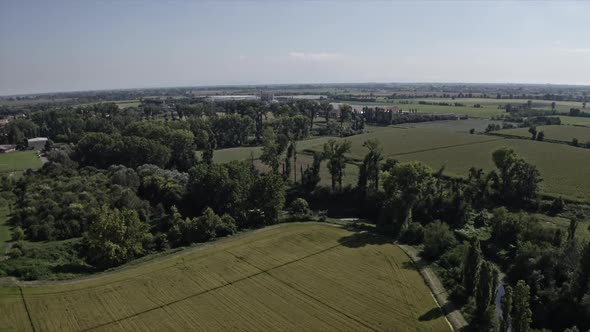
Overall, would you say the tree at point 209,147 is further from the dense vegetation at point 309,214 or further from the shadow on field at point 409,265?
the shadow on field at point 409,265

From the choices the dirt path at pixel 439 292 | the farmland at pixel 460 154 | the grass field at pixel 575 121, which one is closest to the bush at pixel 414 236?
the dirt path at pixel 439 292

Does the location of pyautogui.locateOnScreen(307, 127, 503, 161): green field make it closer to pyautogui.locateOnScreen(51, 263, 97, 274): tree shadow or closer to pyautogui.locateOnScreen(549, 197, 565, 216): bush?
pyautogui.locateOnScreen(549, 197, 565, 216): bush

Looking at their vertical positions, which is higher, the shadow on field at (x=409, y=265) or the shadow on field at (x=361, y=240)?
the shadow on field at (x=361, y=240)

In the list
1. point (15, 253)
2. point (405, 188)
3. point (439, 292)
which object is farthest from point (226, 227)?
point (439, 292)

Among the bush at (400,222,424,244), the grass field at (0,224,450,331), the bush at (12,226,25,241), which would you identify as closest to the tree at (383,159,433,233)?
the bush at (400,222,424,244)

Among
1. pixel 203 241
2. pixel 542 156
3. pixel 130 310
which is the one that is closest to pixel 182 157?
pixel 203 241

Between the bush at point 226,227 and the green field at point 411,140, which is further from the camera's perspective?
the green field at point 411,140
